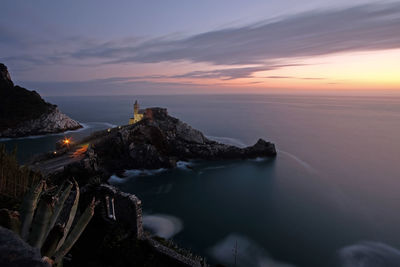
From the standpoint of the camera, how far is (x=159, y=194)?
84.6 ft

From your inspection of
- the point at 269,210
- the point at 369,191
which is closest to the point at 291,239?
the point at 269,210

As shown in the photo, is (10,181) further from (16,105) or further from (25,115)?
(16,105)

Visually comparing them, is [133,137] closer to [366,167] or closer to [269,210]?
[269,210]

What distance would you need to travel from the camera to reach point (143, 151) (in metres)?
32.2

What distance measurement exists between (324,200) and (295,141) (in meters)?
29.6

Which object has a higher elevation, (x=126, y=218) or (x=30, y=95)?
(x=30, y=95)

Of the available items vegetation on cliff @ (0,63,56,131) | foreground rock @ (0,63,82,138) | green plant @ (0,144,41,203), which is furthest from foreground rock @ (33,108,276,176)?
vegetation on cliff @ (0,63,56,131)

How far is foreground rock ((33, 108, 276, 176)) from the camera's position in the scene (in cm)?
2677

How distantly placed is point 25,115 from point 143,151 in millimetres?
45673

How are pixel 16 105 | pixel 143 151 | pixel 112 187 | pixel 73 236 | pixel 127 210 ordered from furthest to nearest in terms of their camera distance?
1. pixel 16 105
2. pixel 143 151
3. pixel 112 187
4. pixel 127 210
5. pixel 73 236

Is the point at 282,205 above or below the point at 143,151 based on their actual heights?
below

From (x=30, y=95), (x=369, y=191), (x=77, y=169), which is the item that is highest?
(x=30, y=95)

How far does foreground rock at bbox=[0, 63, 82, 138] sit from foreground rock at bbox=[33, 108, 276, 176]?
29451mm

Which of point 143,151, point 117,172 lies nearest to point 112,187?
point 117,172
